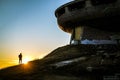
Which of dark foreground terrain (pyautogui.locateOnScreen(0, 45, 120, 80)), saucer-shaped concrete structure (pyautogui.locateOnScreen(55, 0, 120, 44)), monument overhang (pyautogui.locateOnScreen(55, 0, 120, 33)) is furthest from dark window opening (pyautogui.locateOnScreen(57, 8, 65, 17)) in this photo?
dark foreground terrain (pyautogui.locateOnScreen(0, 45, 120, 80))

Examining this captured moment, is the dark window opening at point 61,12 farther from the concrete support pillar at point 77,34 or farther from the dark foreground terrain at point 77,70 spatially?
the dark foreground terrain at point 77,70

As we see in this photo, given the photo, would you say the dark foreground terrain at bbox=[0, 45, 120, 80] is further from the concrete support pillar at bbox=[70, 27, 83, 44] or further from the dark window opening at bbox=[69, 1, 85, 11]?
the dark window opening at bbox=[69, 1, 85, 11]

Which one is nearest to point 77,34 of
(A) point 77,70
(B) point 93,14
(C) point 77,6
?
(C) point 77,6

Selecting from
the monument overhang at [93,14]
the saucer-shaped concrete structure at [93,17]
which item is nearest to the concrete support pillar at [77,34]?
the saucer-shaped concrete structure at [93,17]

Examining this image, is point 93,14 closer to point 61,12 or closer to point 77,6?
point 77,6

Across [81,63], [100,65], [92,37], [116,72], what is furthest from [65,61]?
[92,37]

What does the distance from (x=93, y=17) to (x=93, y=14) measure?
0.25 meters

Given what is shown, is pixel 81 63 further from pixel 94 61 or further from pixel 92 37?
pixel 92 37

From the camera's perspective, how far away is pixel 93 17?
1898cm

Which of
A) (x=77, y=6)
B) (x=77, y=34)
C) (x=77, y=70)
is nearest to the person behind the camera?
(x=77, y=70)

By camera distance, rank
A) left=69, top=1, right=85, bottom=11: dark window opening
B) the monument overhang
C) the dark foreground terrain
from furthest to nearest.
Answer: left=69, top=1, right=85, bottom=11: dark window opening, the monument overhang, the dark foreground terrain

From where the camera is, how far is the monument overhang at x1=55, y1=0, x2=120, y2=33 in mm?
18203

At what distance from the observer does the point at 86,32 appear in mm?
19859

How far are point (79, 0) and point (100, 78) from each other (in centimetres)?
1040
